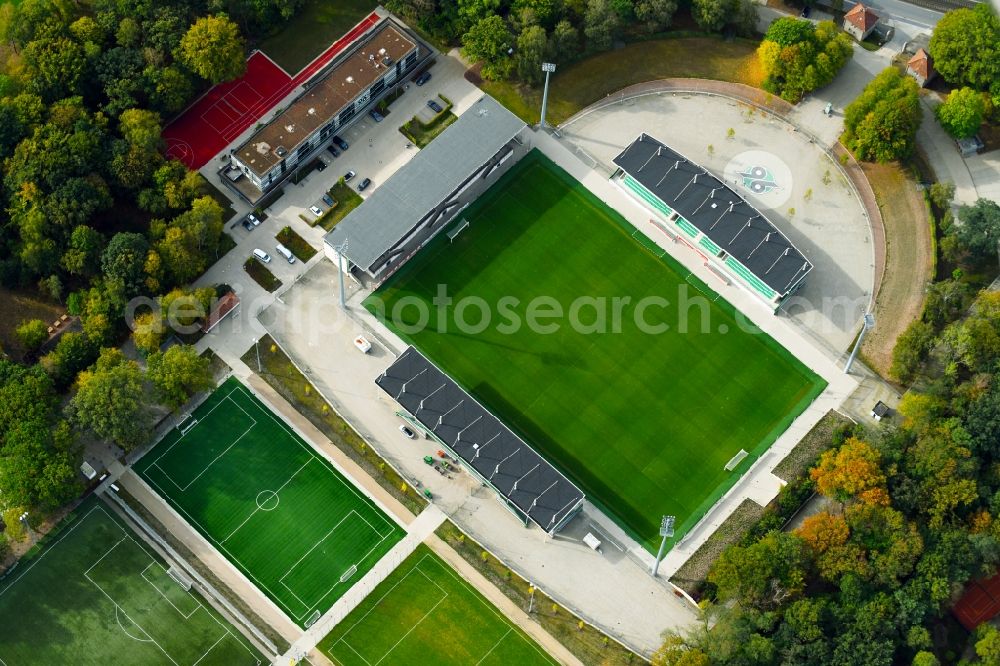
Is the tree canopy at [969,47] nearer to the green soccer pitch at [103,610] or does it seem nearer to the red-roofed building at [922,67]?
the red-roofed building at [922,67]

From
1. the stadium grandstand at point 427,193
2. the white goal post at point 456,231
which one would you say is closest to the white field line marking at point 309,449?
the stadium grandstand at point 427,193

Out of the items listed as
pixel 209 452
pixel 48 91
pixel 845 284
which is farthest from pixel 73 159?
pixel 845 284

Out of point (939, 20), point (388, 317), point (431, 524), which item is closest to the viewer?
A: point (431, 524)

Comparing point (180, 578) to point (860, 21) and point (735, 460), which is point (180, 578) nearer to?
point (735, 460)

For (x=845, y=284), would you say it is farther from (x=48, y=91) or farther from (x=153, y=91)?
(x=48, y=91)

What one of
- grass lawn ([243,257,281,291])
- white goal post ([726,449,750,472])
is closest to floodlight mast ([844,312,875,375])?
white goal post ([726,449,750,472])

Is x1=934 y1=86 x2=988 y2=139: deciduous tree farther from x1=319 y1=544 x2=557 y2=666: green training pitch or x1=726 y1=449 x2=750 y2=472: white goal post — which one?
x1=319 y1=544 x2=557 y2=666: green training pitch
